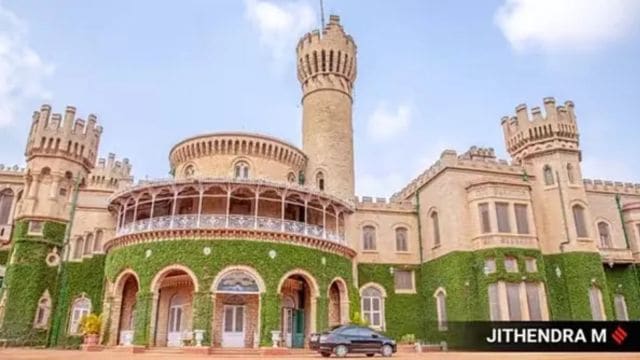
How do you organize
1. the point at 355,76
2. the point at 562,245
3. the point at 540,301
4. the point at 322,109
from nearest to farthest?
the point at 540,301 → the point at 562,245 → the point at 322,109 → the point at 355,76

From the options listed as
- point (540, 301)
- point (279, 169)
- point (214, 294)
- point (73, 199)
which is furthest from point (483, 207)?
point (73, 199)

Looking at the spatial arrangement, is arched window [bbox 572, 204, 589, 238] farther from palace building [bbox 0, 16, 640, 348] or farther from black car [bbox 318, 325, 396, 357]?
black car [bbox 318, 325, 396, 357]

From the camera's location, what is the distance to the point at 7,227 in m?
34.1

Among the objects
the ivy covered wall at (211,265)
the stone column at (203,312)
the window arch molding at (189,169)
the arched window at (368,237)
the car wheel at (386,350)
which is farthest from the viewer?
the arched window at (368,237)

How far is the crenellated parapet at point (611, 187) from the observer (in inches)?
1398

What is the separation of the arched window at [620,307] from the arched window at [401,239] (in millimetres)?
14579

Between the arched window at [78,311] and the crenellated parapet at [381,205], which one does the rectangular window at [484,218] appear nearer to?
the crenellated parapet at [381,205]

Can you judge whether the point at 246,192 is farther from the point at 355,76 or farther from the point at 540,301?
the point at 540,301

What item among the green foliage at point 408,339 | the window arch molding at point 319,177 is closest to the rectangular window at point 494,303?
the green foliage at point 408,339

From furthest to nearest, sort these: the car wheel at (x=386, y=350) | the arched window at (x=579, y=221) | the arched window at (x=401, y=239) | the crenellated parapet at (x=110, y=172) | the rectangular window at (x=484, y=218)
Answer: the crenellated parapet at (x=110, y=172) → the arched window at (x=401, y=239) → the arched window at (x=579, y=221) → the rectangular window at (x=484, y=218) → the car wheel at (x=386, y=350)

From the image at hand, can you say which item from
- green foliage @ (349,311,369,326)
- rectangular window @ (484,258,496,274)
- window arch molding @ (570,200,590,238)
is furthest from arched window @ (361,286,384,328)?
window arch molding @ (570,200,590,238)

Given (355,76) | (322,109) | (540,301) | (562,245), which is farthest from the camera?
(355,76)

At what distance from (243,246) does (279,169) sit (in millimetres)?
8866

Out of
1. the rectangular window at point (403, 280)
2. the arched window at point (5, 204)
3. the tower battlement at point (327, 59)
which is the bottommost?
the rectangular window at point (403, 280)
